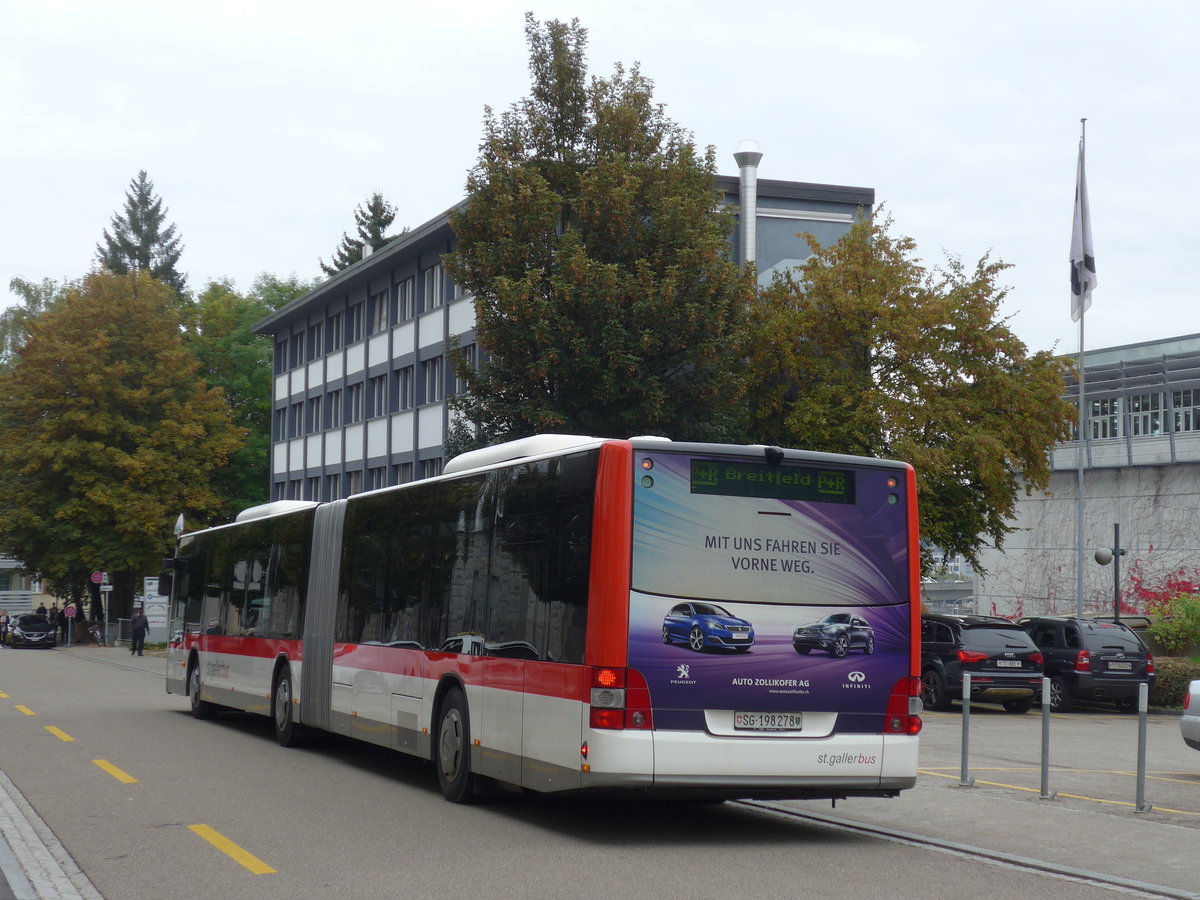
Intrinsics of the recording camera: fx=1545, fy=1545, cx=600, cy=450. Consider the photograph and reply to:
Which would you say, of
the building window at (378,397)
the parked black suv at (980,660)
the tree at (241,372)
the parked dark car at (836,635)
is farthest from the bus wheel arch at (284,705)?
the tree at (241,372)

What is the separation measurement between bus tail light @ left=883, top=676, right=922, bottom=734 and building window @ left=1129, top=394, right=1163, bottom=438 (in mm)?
36395

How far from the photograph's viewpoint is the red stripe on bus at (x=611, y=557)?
33.2 ft

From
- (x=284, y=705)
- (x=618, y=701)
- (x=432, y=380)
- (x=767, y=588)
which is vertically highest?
(x=432, y=380)

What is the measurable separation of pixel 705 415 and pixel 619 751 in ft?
60.3

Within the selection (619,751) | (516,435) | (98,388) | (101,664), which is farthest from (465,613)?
(98,388)

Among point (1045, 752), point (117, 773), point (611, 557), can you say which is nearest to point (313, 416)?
point (117, 773)

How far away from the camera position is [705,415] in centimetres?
2814

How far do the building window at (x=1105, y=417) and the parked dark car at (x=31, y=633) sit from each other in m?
42.2

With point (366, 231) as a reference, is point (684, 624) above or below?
below

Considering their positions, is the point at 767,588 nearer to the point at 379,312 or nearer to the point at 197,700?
the point at 197,700

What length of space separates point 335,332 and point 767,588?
4869 centimetres

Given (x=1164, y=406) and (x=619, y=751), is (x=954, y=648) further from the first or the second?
(x=1164, y=406)

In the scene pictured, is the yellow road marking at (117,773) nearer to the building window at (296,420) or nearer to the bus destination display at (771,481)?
the bus destination display at (771,481)

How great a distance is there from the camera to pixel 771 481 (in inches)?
427
